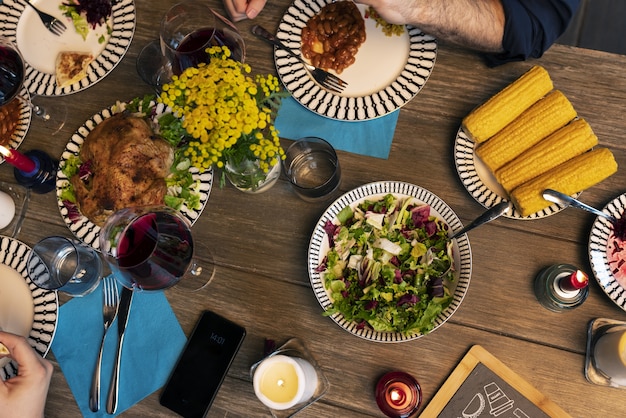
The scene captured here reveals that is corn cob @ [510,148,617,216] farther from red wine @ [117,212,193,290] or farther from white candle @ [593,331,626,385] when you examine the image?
red wine @ [117,212,193,290]

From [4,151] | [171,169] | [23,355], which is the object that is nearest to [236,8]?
[171,169]

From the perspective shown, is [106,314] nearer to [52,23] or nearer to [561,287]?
[52,23]

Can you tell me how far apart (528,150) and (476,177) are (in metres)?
0.14

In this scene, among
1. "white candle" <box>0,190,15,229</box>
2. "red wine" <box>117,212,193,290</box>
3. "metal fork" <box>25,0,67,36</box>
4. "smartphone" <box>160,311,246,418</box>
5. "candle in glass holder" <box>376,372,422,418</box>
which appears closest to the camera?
"red wine" <box>117,212,193,290</box>

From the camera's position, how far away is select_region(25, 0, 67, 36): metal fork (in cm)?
154

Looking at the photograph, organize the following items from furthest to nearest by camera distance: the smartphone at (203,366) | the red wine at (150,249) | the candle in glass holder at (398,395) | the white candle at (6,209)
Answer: the white candle at (6,209) < the smartphone at (203,366) < the candle in glass holder at (398,395) < the red wine at (150,249)

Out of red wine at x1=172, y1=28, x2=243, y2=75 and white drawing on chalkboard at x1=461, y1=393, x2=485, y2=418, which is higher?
red wine at x1=172, y1=28, x2=243, y2=75

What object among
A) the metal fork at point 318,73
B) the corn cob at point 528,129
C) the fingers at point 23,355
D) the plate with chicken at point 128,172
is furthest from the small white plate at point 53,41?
the corn cob at point 528,129

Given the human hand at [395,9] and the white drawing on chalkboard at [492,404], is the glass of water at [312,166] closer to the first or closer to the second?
the human hand at [395,9]

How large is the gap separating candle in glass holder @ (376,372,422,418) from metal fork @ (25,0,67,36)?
135 cm

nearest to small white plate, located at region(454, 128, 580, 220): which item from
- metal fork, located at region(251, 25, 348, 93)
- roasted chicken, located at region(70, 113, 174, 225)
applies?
metal fork, located at region(251, 25, 348, 93)

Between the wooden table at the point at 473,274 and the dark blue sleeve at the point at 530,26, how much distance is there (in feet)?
0.14

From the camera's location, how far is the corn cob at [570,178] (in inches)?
48.0

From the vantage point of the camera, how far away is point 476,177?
130cm
